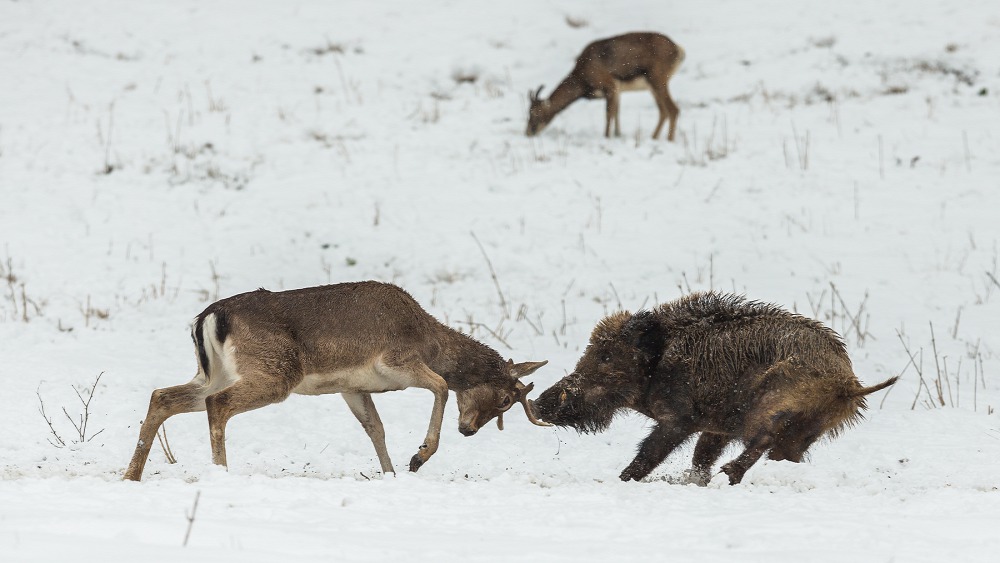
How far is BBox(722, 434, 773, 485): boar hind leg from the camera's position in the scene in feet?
19.5

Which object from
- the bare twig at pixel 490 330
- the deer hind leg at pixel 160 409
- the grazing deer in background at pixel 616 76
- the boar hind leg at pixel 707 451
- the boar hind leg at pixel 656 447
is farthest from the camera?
the grazing deer in background at pixel 616 76

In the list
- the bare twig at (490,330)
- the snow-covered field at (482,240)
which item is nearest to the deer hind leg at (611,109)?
the snow-covered field at (482,240)

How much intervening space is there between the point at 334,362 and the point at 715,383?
2486 mm

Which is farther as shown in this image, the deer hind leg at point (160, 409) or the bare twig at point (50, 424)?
the bare twig at point (50, 424)

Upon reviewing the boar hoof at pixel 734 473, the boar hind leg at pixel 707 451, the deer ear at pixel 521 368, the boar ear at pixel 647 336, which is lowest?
the boar hind leg at pixel 707 451

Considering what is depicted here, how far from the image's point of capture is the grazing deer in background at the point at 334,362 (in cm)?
654

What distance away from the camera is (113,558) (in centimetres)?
327

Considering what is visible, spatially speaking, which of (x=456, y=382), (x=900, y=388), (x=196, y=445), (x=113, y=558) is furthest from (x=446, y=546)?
(x=900, y=388)

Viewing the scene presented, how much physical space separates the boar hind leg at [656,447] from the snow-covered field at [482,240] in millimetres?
207

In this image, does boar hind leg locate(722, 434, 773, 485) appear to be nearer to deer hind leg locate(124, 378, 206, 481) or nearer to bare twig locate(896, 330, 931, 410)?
bare twig locate(896, 330, 931, 410)

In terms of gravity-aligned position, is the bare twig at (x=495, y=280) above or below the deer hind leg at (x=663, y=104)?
below

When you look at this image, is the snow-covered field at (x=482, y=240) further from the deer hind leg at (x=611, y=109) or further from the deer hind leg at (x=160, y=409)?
the deer hind leg at (x=160, y=409)

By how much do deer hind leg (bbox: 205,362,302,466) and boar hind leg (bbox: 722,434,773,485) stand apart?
2.79 meters

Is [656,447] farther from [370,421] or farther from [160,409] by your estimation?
[160,409]
